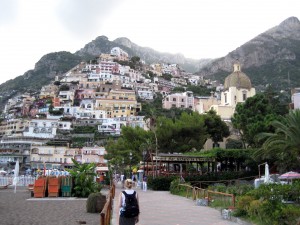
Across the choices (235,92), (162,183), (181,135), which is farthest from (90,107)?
(162,183)

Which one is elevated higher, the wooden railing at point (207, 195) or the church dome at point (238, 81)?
the church dome at point (238, 81)

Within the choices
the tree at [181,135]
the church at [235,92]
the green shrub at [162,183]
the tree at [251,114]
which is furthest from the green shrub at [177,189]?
the church at [235,92]

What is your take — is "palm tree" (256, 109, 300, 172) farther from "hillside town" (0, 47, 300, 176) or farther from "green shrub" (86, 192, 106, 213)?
"hillside town" (0, 47, 300, 176)

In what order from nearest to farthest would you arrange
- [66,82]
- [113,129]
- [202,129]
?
1. [202,129]
2. [113,129]
3. [66,82]

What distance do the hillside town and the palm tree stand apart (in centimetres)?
2568

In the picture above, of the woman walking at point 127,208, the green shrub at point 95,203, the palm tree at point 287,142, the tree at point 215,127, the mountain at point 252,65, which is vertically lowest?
the green shrub at point 95,203

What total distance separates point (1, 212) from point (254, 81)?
13742 centimetres

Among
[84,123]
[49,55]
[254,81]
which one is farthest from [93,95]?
[49,55]

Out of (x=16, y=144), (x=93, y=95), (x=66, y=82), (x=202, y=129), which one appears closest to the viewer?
(x=202, y=129)

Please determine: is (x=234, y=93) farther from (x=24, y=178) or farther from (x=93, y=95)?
(x=93, y=95)

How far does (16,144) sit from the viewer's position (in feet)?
297

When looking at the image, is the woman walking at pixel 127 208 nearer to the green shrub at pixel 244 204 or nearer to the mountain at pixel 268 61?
the green shrub at pixel 244 204

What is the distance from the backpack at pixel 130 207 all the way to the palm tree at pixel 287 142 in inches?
717

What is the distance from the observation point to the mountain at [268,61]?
141625 millimetres
